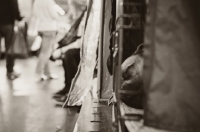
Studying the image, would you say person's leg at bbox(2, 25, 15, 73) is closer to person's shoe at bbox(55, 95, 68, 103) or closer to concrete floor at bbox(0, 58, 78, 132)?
concrete floor at bbox(0, 58, 78, 132)

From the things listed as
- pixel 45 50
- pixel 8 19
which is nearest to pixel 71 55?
pixel 45 50

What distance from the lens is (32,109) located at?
464cm

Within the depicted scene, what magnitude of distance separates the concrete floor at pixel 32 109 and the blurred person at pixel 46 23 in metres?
0.59

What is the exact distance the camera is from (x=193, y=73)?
150 centimetres

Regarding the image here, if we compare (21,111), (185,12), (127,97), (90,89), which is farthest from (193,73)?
(21,111)

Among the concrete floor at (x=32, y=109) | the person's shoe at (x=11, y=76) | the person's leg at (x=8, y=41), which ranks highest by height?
the person's leg at (x=8, y=41)

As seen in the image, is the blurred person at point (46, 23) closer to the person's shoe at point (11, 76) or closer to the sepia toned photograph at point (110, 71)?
the sepia toned photograph at point (110, 71)

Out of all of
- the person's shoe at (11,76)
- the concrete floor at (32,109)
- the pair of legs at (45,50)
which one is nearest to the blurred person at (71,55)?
the concrete floor at (32,109)

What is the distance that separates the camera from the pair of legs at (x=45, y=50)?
6.73 meters

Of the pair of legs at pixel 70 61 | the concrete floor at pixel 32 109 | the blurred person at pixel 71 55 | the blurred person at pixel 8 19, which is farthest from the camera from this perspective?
the blurred person at pixel 8 19

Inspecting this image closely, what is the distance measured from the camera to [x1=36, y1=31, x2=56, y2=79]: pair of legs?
673 centimetres

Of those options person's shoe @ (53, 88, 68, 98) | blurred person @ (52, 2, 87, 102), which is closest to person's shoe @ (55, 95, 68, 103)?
blurred person @ (52, 2, 87, 102)

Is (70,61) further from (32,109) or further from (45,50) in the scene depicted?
(45,50)

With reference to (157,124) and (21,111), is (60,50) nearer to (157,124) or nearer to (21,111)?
(21,111)
